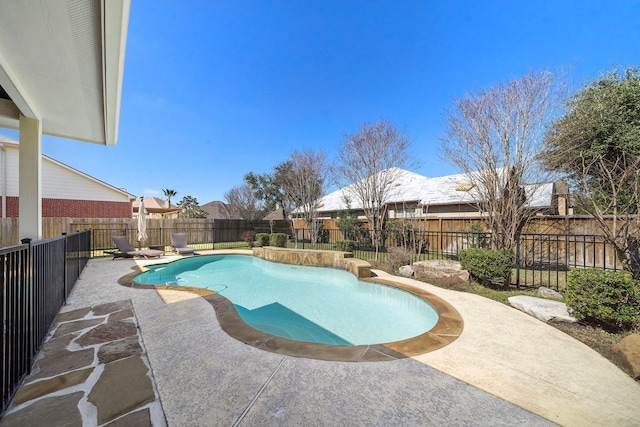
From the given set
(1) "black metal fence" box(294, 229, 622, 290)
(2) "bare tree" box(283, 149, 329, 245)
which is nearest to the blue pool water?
(1) "black metal fence" box(294, 229, 622, 290)

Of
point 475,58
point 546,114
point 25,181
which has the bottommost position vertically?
point 25,181

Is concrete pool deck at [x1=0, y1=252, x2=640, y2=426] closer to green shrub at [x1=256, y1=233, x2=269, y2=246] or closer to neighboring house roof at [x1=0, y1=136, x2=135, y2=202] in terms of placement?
green shrub at [x1=256, y1=233, x2=269, y2=246]

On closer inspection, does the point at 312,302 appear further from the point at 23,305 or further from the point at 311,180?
the point at 311,180

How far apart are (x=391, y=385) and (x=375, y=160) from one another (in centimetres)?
1206

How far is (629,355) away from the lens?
257 centimetres

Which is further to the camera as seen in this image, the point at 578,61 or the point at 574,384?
the point at 578,61

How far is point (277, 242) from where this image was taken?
13094 millimetres

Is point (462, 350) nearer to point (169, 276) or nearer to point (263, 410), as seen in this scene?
point (263, 410)

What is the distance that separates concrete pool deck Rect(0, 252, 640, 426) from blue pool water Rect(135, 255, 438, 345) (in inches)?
54.3

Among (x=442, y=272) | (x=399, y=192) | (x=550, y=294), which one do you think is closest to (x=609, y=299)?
(x=550, y=294)

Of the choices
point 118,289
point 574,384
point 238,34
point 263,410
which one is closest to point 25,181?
point 118,289

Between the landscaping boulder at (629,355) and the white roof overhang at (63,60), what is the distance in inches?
260

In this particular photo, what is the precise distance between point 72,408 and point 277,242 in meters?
11.2

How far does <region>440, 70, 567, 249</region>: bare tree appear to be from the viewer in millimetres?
6438
